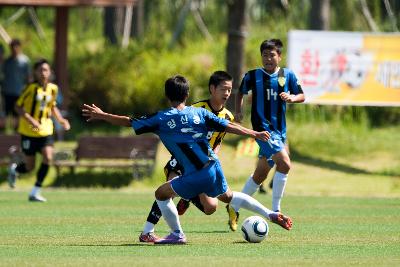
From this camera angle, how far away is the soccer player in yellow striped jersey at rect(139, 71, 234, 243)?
1272 centimetres

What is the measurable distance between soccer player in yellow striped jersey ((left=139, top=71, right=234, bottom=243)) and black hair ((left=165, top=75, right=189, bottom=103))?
88cm

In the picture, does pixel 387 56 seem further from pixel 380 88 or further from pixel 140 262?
pixel 140 262

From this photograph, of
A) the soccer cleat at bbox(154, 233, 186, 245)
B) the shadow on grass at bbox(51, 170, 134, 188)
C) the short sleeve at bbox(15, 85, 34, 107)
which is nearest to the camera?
the soccer cleat at bbox(154, 233, 186, 245)

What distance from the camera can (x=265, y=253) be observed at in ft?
38.7

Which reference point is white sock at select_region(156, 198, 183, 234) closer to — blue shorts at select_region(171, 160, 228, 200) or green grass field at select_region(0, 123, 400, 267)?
blue shorts at select_region(171, 160, 228, 200)

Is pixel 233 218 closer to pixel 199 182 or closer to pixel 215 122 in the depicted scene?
pixel 199 182

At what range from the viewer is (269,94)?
15.4 metres

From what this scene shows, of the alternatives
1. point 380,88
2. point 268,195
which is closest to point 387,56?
point 380,88

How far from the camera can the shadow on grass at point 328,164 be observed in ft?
81.6

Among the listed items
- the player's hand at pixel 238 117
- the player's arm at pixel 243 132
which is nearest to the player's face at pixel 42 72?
the player's hand at pixel 238 117

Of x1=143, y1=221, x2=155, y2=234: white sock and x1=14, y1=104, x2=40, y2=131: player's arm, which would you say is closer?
x1=143, y1=221, x2=155, y2=234: white sock

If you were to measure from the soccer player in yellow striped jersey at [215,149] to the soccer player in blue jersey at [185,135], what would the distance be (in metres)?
0.30

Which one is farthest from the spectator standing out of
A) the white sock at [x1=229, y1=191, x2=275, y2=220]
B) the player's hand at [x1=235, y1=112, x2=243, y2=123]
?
the white sock at [x1=229, y1=191, x2=275, y2=220]

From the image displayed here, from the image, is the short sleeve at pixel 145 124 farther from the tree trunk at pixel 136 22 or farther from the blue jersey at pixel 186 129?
the tree trunk at pixel 136 22
